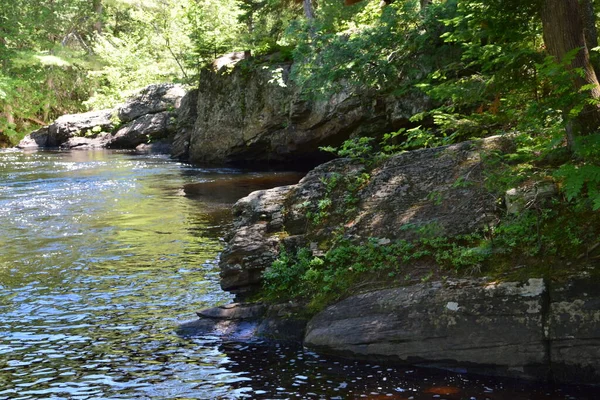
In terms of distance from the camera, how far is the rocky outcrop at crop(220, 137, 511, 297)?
23.5 feet

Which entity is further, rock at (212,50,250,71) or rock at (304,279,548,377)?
rock at (212,50,250,71)

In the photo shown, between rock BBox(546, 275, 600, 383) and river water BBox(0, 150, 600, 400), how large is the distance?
227 millimetres

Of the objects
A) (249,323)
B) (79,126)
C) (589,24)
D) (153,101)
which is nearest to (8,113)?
(79,126)

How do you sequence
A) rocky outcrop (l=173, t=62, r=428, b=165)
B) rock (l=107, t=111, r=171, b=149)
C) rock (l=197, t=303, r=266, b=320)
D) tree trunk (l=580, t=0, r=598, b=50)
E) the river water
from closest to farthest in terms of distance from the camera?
the river water → tree trunk (l=580, t=0, r=598, b=50) → rock (l=197, t=303, r=266, b=320) → rocky outcrop (l=173, t=62, r=428, b=165) → rock (l=107, t=111, r=171, b=149)

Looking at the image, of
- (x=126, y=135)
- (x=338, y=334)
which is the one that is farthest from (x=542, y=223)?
(x=126, y=135)

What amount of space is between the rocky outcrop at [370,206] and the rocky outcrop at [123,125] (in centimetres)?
2179

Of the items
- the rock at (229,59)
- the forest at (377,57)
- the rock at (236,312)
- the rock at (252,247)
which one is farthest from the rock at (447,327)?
the rock at (229,59)

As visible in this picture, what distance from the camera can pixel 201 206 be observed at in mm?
14945

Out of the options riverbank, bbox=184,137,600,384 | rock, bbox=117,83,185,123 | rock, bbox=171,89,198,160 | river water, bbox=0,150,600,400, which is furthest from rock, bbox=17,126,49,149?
riverbank, bbox=184,137,600,384

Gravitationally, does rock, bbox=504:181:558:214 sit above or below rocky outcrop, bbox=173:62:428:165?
below

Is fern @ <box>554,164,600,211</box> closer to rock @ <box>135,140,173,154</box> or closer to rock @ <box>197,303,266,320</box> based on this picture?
rock @ <box>197,303,266,320</box>

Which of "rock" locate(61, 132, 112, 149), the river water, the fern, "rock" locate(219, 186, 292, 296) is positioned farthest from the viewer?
"rock" locate(61, 132, 112, 149)

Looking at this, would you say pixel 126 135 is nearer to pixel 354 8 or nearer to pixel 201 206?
pixel 354 8

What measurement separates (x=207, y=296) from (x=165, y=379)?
8.24ft
